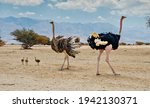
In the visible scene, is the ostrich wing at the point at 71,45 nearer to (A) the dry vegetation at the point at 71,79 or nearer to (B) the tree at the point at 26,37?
(A) the dry vegetation at the point at 71,79

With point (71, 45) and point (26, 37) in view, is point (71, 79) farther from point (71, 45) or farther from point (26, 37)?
point (26, 37)

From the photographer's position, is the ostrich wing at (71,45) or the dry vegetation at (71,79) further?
the ostrich wing at (71,45)

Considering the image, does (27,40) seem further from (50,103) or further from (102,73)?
(50,103)

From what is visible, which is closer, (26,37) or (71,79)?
(71,79)

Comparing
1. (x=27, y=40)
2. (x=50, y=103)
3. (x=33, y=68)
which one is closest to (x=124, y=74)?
(x=33, y=68)

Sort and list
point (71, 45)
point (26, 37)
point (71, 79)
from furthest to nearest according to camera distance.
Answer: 1. point (26, 37)
2. point (71, 45)
3. point (71, 79)

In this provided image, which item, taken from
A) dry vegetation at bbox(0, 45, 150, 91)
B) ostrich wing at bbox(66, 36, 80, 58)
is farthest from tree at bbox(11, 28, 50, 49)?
dry vegetation at bbox(0, 45, 150, 91)

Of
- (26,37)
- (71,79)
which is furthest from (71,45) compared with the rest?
(26,37)

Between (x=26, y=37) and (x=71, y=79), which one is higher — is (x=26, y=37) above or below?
above

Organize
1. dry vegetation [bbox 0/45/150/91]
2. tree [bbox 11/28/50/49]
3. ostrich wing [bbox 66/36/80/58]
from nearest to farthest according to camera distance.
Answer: dry vegetation [bbox 0/45/150/91] → ostrich wing [bbox 66/36/80/58] → tree [bbox 11/28/50/49]

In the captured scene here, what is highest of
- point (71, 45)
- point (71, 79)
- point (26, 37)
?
point (71, 45)

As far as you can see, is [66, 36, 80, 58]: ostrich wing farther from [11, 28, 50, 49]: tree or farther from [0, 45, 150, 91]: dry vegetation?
[11, 28, 50, 49]: tree

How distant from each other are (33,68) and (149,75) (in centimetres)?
433

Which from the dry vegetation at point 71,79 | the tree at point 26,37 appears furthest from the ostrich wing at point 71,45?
the tree at point 26,37
